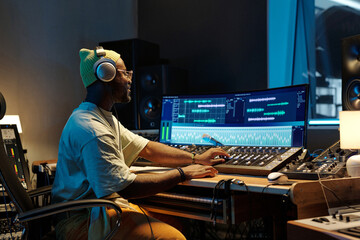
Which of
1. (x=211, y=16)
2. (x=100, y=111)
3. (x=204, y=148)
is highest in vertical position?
(x=211, y=16)

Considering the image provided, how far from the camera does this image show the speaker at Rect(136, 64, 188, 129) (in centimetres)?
281

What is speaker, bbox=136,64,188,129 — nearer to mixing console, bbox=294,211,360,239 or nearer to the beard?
the beard

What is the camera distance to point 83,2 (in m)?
3.26

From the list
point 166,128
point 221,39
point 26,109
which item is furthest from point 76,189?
point 221,39

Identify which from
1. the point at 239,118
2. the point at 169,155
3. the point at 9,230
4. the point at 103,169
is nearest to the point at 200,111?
the point at 239,118

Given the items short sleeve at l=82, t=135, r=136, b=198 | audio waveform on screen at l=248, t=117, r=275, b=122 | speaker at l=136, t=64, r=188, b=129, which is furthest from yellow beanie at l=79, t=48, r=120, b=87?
speaker at l=136, t=64, r=188, b=129

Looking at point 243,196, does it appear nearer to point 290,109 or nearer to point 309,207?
point 309,207

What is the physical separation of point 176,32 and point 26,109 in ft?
4.53

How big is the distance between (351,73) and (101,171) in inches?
49.2

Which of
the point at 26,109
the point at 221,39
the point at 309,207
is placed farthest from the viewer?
the point at 221,39

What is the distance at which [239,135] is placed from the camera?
6.81ft

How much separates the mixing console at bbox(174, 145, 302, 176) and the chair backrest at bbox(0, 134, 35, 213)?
84 cm

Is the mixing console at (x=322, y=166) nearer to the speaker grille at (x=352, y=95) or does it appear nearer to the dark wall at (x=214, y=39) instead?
the speaker grille at (x=352, y=95)

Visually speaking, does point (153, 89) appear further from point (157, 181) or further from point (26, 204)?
point (26, 204)
